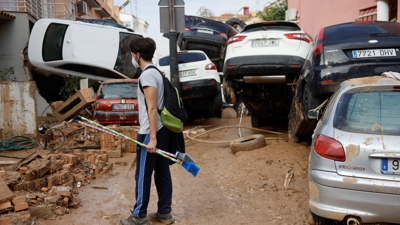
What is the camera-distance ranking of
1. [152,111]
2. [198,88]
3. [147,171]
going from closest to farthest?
[152,111]
[147,171]
[198,88]

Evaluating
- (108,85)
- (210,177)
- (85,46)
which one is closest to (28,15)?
(85,46)

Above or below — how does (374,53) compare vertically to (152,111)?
above

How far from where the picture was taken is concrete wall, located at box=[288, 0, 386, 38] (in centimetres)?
1503

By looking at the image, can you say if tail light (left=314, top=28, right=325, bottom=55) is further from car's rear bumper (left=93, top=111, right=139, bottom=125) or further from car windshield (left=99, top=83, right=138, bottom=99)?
car windshield (left=99, top=83, right=138, bottom=99)

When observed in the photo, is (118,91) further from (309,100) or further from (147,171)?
(147,171)

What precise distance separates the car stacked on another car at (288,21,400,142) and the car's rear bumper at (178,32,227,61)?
9164 mm

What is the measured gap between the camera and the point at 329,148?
390 cm

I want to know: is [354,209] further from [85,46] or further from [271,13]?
[271,13]

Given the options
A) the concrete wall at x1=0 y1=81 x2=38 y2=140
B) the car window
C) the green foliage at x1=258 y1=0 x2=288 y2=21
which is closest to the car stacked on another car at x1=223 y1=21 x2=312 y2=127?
the concrete wall at x1=0 y1=81 x2=38 y2=140

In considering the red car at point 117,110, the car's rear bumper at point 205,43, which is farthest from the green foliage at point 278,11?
the red car at point 117,110

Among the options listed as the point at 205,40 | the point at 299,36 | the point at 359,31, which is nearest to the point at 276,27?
the point at 299,36

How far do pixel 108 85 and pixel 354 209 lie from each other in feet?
28.1

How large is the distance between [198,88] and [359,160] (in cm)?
806

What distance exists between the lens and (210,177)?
22.6ft
